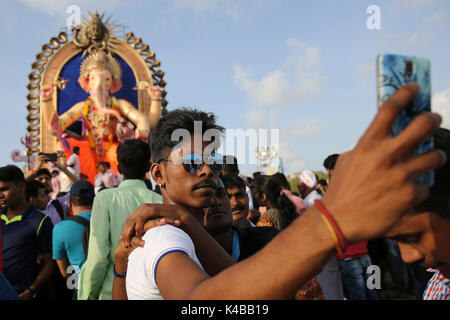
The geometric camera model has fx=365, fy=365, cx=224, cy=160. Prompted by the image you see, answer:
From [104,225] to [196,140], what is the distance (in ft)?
3.85

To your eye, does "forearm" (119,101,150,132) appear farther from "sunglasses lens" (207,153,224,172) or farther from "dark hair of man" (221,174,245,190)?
"sunglasses lens" (207,153,224,172)

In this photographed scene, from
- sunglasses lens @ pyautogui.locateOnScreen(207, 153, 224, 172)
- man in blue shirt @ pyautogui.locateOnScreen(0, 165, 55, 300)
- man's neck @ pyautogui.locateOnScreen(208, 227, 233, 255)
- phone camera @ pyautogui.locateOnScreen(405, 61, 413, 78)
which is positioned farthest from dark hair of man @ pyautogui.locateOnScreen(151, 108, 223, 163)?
man in blue shirt @ pyautogui.locateOnScreen(0, 165, 55, 300)

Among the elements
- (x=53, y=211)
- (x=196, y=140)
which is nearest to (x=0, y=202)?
(x=53, y=211)

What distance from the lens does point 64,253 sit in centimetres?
357

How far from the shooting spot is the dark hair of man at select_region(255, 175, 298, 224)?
4.11m

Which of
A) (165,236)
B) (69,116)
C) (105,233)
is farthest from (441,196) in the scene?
Answer: (69,116)

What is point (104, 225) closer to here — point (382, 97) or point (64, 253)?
point (64, 253)

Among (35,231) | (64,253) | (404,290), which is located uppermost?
(35,231)

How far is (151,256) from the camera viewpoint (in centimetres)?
107

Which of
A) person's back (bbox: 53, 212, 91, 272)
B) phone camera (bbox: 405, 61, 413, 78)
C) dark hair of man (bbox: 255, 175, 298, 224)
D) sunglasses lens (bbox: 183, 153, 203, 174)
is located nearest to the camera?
phone camera (bbox: 405, 61, 413, 78)

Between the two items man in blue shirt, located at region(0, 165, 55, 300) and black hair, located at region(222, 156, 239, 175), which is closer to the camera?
man in blue shirt, located at region(0, 165, 55, 300)

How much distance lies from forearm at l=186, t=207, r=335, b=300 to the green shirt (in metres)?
1.96

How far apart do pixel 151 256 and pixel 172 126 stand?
88 cm
